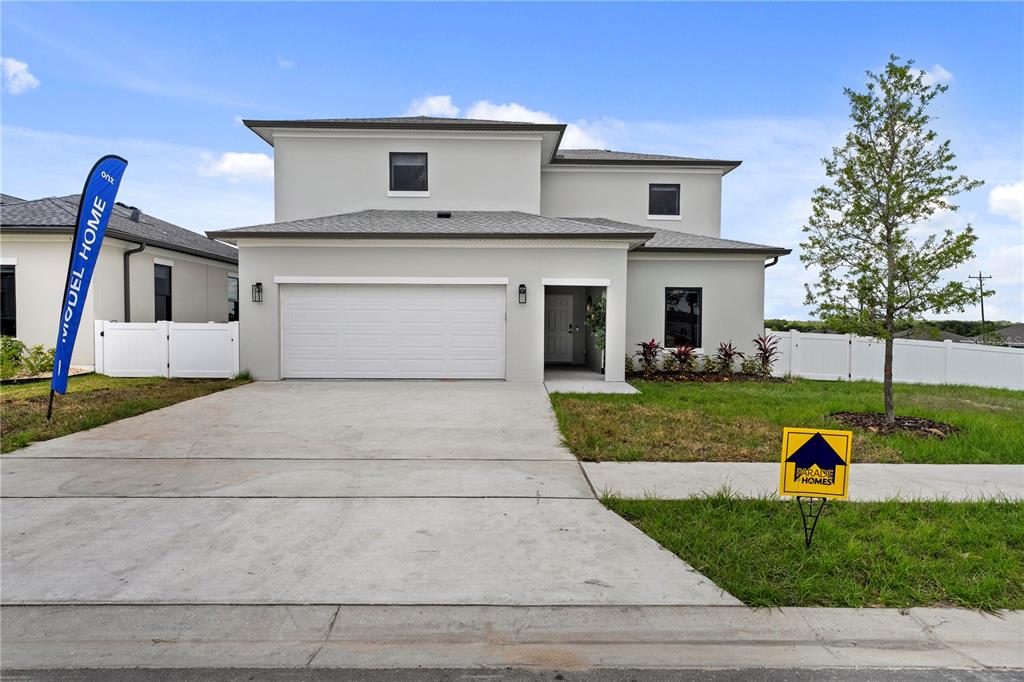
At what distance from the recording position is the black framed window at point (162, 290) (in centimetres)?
1745

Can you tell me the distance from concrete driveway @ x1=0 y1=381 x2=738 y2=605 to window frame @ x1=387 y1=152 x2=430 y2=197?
9654 millimetres

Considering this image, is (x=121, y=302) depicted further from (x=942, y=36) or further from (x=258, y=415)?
(x=942, y=36)

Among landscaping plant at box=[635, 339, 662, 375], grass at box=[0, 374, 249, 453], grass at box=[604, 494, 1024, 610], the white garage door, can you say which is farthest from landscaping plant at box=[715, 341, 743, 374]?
grass at box=[0, 374, 249, 453]

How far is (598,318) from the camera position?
46.2 feet

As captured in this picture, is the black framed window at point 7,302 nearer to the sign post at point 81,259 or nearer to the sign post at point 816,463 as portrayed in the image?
the sign post at point 81,259

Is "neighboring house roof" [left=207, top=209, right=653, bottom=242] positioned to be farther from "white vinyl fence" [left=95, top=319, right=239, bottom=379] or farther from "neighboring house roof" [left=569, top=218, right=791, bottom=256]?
"white vinyl fence" [left=95, top=319, right=239, bottom=379]

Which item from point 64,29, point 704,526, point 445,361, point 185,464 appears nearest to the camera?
point 704,526

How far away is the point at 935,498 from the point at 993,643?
273cm

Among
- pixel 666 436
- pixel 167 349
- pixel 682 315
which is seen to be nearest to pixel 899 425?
pixel 666 436

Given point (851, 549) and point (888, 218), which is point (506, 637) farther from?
point (888, 218)

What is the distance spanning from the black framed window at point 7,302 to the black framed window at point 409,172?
10.3m

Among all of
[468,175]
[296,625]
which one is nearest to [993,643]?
[296,625]

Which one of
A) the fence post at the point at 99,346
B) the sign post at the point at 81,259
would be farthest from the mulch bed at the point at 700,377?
the fence post at the point at 99,346

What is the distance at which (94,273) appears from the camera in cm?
1491
